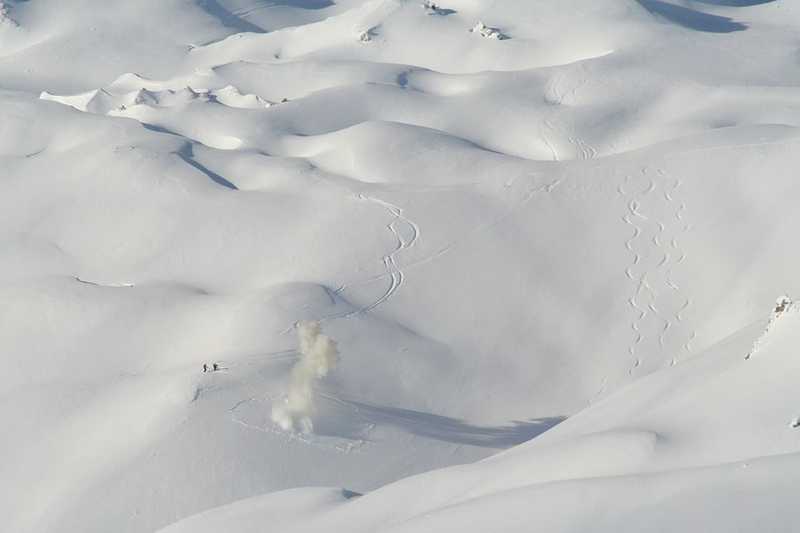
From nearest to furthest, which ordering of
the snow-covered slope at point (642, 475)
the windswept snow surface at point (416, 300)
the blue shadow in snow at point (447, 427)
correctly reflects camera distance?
the snow-covered slope at point (642, 475) < the windswept snow surface at point (416, 300) < the blue shadow in snow at point (447, 427)

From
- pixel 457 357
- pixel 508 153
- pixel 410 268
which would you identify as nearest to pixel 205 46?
pixel 508 153

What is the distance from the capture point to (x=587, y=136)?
3531 cm

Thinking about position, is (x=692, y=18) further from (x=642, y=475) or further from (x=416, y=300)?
(x=642, y=475)

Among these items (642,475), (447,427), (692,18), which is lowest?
(692,18)

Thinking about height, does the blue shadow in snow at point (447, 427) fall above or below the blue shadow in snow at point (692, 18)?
above

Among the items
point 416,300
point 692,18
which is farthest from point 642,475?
point 692,18

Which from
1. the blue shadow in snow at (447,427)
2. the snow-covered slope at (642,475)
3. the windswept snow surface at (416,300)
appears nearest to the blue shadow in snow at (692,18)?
the windswept snow surface at (416,300)

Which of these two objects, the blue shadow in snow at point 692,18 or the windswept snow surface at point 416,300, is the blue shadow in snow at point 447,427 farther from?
the blue shadow in snow at point 692,18

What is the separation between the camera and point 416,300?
24.7 m

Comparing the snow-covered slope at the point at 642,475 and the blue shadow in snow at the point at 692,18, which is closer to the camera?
the snow-covered slope at the point at 642,475

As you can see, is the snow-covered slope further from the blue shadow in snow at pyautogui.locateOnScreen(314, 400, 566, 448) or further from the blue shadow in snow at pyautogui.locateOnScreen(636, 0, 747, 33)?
the blue shadow in snow at pyautogui.locateOnScreen(636, 0, 747, 33)

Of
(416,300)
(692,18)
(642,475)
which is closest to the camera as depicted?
(642,475)

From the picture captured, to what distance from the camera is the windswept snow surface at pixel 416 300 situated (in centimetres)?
1487

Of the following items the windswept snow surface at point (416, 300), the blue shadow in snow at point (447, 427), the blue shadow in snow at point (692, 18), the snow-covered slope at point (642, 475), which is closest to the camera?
the snow-covered slope at point (642, 475)
